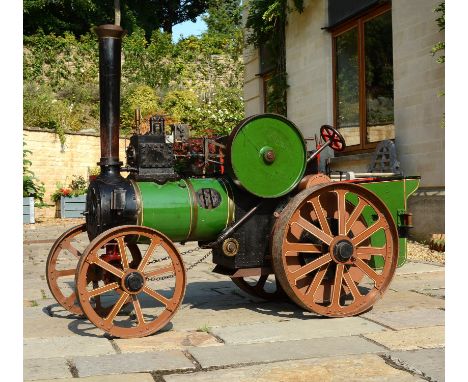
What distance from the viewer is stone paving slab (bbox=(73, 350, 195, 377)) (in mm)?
3547

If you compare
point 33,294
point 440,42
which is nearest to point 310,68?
point 440,42

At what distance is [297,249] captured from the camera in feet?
16.0

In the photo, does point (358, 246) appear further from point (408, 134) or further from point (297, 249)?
point (408, 134)

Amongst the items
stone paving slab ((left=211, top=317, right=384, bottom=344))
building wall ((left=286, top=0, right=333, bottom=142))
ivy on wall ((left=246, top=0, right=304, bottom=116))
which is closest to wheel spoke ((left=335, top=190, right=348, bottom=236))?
stone paving slab ((left=211, top=317, right=384, bottom=344))

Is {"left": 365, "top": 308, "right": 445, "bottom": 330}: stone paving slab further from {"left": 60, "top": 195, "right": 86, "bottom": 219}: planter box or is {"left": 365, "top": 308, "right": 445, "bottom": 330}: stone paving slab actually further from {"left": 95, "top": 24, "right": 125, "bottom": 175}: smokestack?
{"left": 60, "top": 195, "right": 86, "bottom": 219}: planter box

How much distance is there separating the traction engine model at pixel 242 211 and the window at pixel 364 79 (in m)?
5.48

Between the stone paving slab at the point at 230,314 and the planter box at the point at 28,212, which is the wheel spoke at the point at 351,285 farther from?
the planter box at the point at 28,212

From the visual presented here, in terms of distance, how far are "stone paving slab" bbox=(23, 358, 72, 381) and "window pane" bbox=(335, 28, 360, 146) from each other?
830cm

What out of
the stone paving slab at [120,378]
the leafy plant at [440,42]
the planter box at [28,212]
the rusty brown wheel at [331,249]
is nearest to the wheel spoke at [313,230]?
the rusty brown wheel at [331,249]

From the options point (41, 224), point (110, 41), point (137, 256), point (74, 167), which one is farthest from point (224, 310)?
point (74, 167)

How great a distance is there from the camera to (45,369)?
11.8ft

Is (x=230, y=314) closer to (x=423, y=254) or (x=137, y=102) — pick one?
(x=423, y=254)

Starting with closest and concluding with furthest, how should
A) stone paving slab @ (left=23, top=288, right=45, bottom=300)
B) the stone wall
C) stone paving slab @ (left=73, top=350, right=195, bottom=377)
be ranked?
stone paving slab @ (left=73, top=350, right=195, bottom=377) < stone paving slab @ (left=23, top=288, right=45, bottom=300) < the stone wall

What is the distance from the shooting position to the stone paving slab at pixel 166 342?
13.3ft
